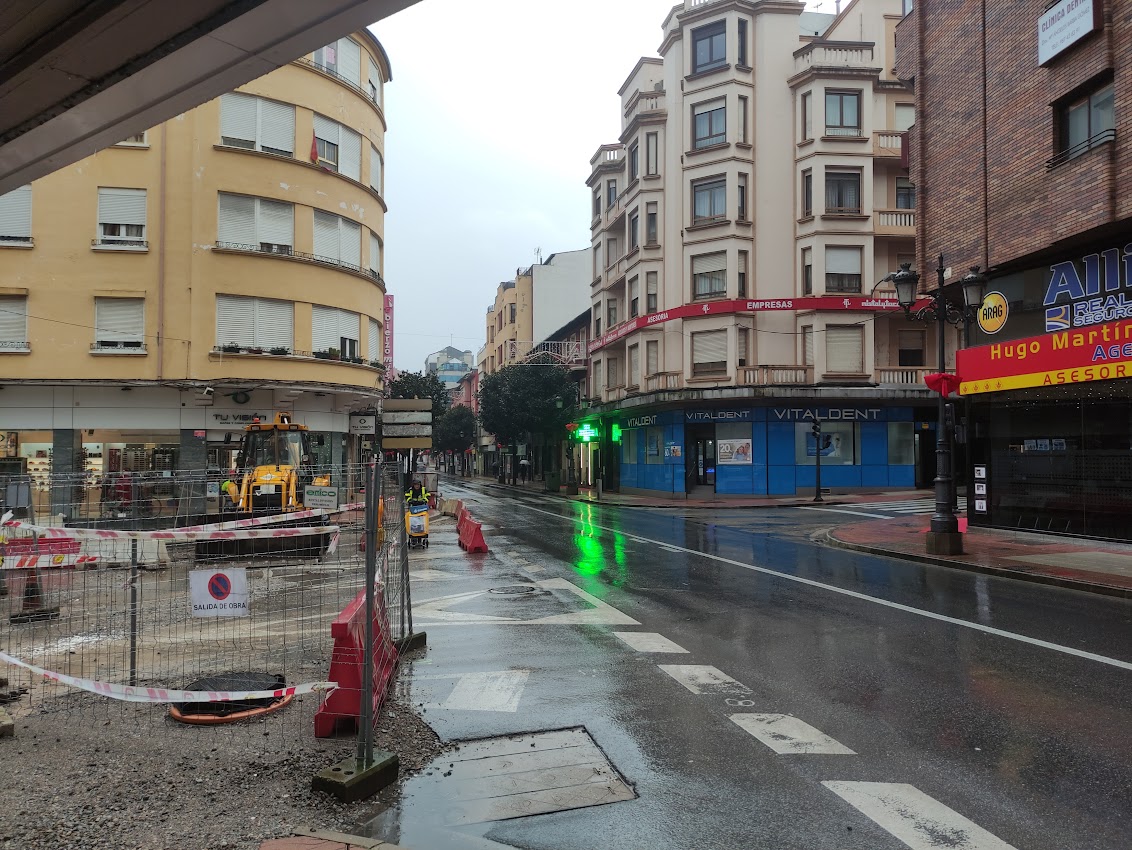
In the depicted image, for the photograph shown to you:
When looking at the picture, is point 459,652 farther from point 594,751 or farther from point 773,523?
point 773,523

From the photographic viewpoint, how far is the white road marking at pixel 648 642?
7359mm

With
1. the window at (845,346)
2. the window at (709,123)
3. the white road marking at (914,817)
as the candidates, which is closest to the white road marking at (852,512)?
the window at (845,346)

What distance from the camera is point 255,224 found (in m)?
23.4

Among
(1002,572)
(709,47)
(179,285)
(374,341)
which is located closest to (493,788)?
(1002,572)

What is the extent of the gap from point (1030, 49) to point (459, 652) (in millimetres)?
16773

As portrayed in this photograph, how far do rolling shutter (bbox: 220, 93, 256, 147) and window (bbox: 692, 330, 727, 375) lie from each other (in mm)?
20017

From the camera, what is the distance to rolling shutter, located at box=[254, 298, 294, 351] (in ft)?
76.4

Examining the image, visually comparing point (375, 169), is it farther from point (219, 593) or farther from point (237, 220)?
point (219, 593)

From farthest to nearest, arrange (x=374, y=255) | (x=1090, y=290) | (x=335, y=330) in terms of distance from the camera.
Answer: (x=374, y=255), (x=335, y=330), (x=1090, y=290)

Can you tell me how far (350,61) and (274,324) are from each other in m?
9.37

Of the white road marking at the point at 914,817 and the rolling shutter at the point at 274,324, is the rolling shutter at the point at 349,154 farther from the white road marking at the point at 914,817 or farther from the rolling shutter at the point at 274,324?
the white road marking at the point at 914,817

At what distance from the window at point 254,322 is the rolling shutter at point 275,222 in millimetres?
1940

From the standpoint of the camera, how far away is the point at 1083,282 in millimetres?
15047

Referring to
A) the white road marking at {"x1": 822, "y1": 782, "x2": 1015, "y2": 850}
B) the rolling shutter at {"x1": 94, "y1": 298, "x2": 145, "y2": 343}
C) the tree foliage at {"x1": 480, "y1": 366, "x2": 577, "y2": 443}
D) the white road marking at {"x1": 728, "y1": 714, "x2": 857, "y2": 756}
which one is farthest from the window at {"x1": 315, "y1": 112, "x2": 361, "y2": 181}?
the white road marking at {"x1": 822, "y1": 782, "x2": 1015, "y2": 850}
